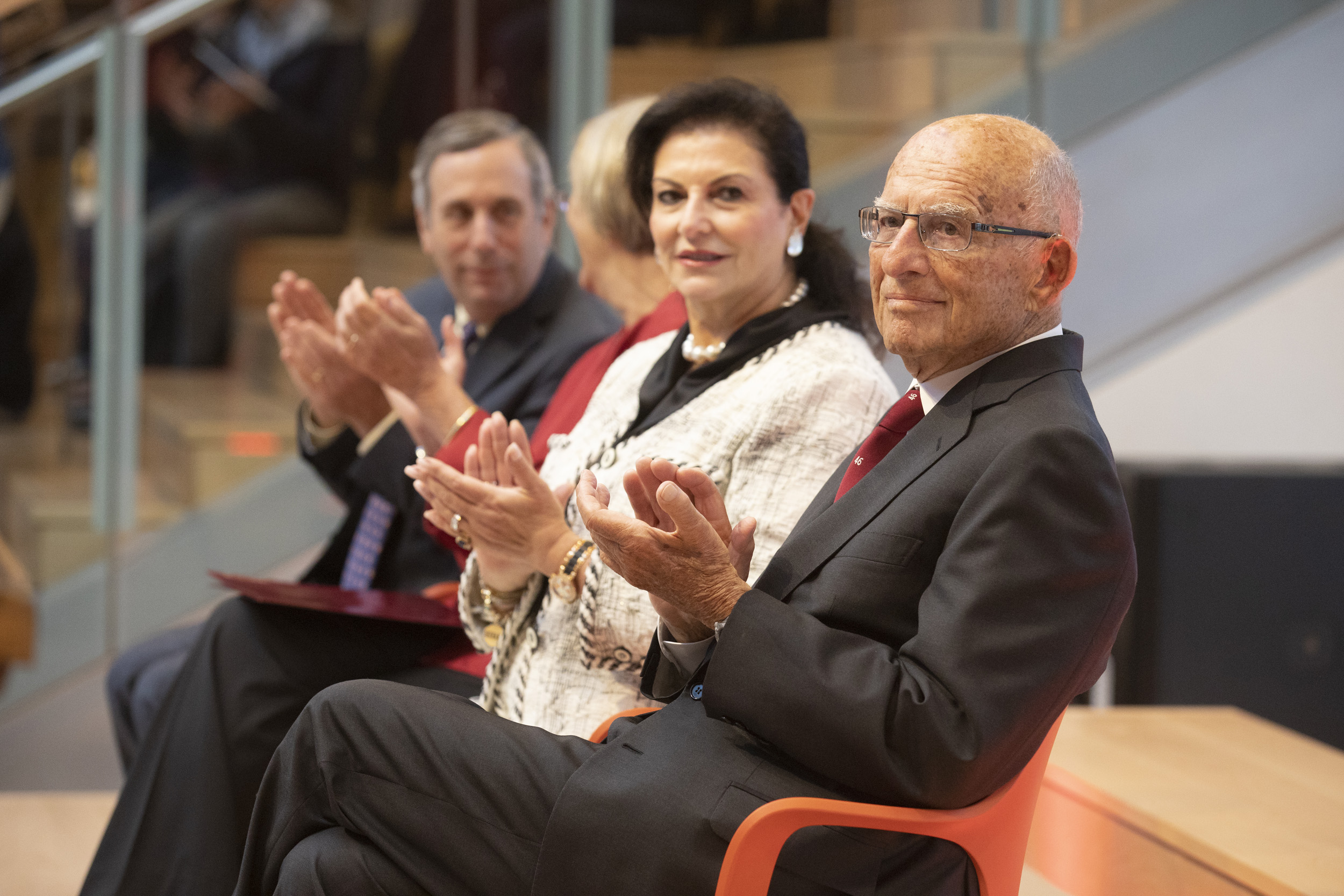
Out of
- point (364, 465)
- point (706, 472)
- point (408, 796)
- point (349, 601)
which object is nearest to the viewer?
point (408, 796)

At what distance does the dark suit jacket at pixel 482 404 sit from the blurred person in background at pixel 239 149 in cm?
131

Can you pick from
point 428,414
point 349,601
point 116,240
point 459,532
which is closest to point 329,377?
point 428,414

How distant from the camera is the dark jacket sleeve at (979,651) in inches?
49.8

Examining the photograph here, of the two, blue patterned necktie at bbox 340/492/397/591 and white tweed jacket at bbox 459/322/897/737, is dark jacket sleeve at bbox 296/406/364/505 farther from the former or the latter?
white tweed jacket at bbox 459/322/897/737

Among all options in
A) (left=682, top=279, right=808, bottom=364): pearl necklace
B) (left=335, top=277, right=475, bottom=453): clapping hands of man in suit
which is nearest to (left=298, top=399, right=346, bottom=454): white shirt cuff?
(left=335, top=277, right=475, bottom=453): clapping hands of man in suit

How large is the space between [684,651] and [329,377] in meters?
1.23

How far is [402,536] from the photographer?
256 centimetres

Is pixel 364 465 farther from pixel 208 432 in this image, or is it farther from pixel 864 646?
pixel 208 432

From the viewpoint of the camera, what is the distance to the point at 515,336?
8.75 ft

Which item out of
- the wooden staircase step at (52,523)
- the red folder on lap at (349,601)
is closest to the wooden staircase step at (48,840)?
the red folder on lap at (349,601)

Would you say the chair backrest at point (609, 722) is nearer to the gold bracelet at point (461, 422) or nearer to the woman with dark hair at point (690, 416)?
the woman with dark hair at point (690, 416)

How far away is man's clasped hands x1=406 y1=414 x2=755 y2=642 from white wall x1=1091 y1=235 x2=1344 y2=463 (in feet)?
9.17

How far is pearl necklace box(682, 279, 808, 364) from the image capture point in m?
2.00

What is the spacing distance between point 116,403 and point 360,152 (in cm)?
99
